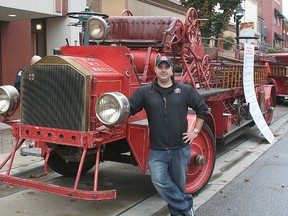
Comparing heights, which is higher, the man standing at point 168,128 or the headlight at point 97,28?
the headlight at point 97,28

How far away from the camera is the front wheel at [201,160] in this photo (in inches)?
209

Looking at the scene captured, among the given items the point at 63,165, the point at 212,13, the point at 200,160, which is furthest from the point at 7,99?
the point at 212,13

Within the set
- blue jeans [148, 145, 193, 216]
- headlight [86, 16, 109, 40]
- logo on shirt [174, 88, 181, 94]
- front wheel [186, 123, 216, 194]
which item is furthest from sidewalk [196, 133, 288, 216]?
headlight [86, 16, 109, 40]

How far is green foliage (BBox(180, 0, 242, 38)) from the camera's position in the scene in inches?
662

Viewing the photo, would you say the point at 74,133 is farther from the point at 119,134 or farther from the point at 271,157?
the point at 271,157

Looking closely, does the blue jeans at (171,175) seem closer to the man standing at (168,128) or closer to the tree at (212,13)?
the man standing at (168,128)

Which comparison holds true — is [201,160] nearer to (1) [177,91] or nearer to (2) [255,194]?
(2) [255,194]

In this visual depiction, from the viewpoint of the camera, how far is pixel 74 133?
421cm

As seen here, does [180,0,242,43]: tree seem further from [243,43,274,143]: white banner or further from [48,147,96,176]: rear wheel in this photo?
A: [48,147,96,176]: rear wheel

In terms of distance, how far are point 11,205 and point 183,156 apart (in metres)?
2.27

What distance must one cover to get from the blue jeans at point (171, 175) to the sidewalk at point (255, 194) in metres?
0.75

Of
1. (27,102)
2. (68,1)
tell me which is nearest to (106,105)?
(27,102)

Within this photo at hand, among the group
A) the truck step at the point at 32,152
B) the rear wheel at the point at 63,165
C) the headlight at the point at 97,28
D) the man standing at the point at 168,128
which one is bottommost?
the rear wheel at the point at 63,165

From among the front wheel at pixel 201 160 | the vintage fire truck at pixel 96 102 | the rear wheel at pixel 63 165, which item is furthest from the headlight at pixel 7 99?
the front wheel at pixel 201 160
